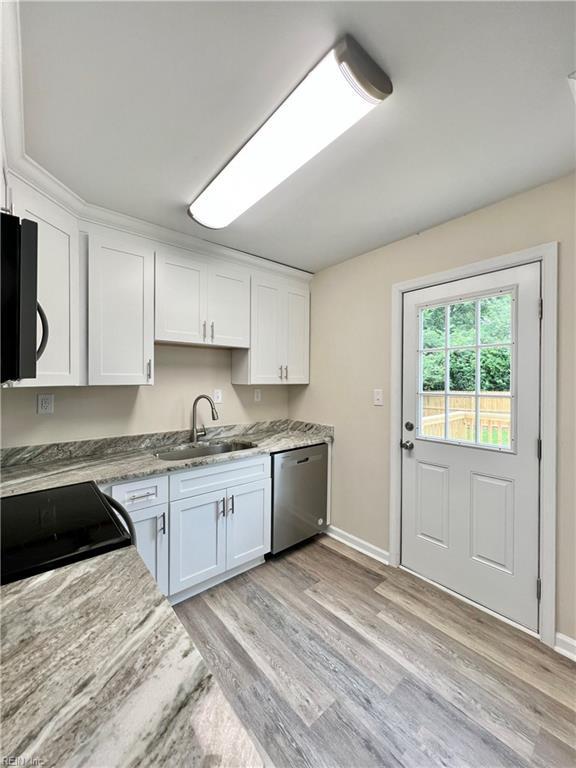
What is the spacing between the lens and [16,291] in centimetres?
71

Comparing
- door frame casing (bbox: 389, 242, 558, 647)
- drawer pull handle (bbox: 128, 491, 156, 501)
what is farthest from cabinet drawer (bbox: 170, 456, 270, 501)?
door frame casing (bbox: 389, 242, 558, 647)

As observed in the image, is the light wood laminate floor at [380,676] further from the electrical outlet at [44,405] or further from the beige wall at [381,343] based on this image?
the electrical outlet at [44,405]

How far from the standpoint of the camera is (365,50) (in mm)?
999

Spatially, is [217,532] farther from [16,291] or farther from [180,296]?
[16,291]

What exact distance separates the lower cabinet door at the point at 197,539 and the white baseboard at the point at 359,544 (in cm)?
104

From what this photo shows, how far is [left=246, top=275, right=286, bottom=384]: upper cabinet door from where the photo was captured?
268cm

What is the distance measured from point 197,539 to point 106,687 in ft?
5.33

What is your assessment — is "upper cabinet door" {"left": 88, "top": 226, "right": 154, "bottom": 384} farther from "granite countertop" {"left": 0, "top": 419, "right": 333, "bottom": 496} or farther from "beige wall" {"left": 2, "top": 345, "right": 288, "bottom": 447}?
"granite countertop" {"left": 0, "top": 419, "right": 333, "bottom": 496}

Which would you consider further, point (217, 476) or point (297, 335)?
point (297, 335)

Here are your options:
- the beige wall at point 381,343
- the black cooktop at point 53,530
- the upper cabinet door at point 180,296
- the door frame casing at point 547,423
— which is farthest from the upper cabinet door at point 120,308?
the door frame casing at point 547,423

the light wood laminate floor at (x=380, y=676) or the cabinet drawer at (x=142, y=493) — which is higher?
the cabinet drawer at (x=142, y=493)

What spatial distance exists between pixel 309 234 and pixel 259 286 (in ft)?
2.15

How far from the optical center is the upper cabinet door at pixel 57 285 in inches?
61.9

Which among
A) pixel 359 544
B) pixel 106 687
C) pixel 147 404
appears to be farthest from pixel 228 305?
pixel 106 687
